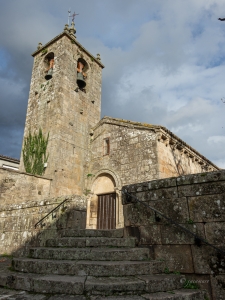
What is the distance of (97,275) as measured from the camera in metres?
3.35

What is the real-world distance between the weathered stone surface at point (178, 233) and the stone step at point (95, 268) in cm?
42

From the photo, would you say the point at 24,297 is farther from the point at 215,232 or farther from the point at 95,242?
the point at 215,232

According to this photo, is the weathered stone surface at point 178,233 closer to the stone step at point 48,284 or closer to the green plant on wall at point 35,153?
the stone step at point 48,284

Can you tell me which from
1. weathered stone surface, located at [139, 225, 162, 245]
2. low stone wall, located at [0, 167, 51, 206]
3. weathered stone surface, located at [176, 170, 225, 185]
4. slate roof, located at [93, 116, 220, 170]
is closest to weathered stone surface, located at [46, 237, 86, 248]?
weathered stone surface, located at [139, 225, 162, 245]

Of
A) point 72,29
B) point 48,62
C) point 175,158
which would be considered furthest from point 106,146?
point 72,29

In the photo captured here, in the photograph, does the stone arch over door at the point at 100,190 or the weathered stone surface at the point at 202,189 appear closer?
the weathered stone surface at the point at 202,189

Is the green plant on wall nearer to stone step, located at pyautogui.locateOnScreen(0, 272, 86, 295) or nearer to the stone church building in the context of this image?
the stone church building

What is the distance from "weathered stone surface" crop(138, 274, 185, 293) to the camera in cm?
304

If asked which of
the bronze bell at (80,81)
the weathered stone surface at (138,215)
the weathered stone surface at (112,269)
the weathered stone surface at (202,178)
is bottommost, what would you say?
the weathered stone surface at (112,269)

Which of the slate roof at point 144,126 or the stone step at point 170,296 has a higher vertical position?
the slate roof at point 144,126

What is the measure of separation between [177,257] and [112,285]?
137cm

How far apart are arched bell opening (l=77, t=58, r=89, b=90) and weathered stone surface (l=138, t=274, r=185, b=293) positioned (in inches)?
533

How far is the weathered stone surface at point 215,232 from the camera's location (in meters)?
3.50

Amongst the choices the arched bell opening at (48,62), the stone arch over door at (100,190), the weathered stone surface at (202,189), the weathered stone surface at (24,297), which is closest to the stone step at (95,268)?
the weathered stone surface at (24,297)
